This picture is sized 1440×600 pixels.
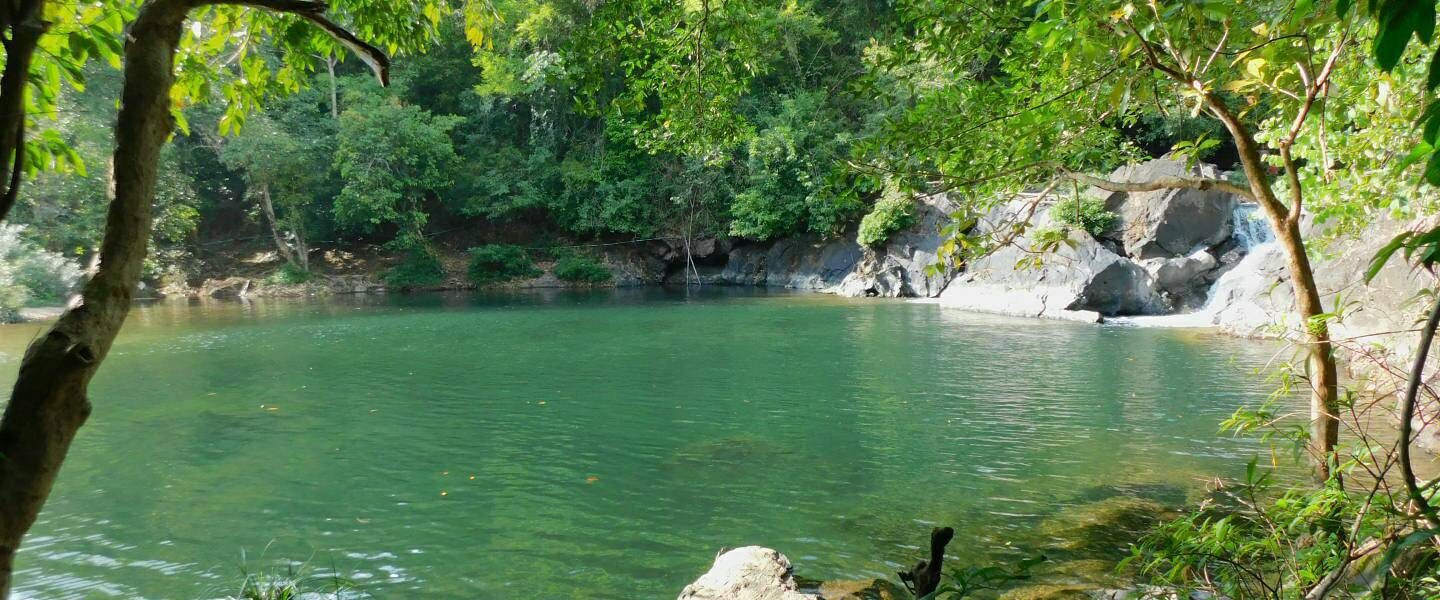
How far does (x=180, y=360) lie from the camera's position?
49.4ft

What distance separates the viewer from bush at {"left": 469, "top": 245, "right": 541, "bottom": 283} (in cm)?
3388

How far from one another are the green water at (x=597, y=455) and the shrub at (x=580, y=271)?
1759 cm

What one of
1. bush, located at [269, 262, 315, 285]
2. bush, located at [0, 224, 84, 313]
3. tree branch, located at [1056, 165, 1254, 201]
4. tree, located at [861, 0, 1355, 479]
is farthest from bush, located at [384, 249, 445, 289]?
tree branch, located at [1056, 165, 1254, 201]

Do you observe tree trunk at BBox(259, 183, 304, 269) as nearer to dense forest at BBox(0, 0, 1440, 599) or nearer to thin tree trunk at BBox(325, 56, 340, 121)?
thin tree trunk at BBox(325, 56, 340, 121)

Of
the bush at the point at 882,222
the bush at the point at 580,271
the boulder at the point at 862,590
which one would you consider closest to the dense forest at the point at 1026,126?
the boulder at the point at 862,590

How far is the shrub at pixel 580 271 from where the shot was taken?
34.3 m

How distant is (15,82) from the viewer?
5.62 feet

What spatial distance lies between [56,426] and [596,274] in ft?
108

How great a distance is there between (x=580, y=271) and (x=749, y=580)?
30620 mm

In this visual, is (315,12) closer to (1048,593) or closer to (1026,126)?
(1026,126)

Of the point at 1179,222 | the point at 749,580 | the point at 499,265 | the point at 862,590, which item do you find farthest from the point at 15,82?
the point at 499,265

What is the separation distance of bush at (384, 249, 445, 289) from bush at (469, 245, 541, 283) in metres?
1.43

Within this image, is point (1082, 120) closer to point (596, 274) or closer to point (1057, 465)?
point (1057, 465)

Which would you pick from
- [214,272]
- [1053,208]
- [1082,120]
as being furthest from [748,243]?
[1082,120]
